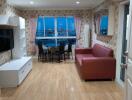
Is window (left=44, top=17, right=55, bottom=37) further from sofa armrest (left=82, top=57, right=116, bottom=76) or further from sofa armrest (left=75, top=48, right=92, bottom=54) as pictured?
sofa armrest (left=82, top=57, right=116, bottom=76)

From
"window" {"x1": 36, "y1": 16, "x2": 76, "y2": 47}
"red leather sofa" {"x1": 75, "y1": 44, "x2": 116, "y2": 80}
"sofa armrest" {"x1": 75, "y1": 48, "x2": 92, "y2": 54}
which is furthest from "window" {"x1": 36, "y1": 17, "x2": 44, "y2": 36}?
"red leather sofa" {"x1": 75, "y1": 44, "x2": 116, "y2": 80}

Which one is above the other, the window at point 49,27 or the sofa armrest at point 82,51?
the window at point 49,27

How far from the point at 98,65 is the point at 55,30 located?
4.11 m

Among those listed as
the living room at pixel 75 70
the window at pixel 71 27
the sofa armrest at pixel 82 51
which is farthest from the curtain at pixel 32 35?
the sofa armrest at pixel 82 51

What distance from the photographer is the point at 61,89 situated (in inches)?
155

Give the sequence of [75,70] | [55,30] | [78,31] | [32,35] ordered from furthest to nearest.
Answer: [55,30] → [78,31] → [32,35] → [75,70]

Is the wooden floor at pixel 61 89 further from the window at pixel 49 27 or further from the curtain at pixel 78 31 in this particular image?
the window at pixel 49 27

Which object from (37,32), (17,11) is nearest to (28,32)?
(37,32)

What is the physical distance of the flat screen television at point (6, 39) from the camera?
4.44 meters

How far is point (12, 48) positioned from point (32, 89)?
1.85 metres

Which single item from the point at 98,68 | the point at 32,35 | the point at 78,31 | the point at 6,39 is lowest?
the point at 98,68

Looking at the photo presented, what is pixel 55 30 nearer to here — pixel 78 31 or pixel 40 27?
pixel 40 27

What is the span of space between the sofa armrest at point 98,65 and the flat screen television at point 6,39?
221 centimetres

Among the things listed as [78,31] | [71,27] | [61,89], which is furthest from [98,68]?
[71,27]
